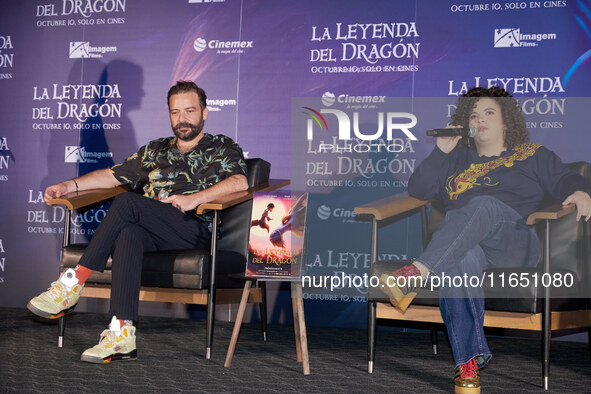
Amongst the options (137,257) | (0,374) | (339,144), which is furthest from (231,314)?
(0,374)

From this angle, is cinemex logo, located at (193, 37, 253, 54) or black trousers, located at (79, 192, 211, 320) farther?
cinemex logo, located at (193, 37, 253, 54)

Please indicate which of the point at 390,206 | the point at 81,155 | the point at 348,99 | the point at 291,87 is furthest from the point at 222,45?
the point at 390,206

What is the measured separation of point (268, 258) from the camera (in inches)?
107

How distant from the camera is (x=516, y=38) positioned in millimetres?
4160

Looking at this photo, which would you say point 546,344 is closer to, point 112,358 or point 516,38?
point 112,358

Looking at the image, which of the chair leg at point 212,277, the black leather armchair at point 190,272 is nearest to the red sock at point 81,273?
the black leather armchair at point 190,272

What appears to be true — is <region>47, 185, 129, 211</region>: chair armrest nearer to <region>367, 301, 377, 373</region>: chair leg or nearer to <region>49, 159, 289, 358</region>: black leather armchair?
<region>49, 159, 289, 358</region>: black leather armchair

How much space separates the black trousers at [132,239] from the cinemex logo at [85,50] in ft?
7.28

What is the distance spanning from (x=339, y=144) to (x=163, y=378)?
2.27 m

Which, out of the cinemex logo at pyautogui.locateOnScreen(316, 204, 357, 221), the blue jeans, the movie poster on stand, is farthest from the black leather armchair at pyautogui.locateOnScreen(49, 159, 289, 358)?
the cinemex logo at pyautogui.locateOnScreen(316, 204, 357, 221)

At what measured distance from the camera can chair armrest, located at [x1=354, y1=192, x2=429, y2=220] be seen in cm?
284

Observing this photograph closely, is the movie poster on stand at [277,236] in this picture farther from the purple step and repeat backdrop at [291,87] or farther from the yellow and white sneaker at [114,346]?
the purple step and repeat backdrop at [291,87]

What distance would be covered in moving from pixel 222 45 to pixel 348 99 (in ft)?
3.18

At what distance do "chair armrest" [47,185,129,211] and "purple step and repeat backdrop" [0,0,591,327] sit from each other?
50.0 inches
